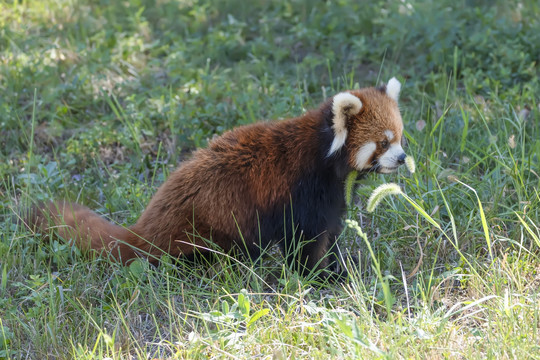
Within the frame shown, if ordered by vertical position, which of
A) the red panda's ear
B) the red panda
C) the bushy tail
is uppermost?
the red panda's ear

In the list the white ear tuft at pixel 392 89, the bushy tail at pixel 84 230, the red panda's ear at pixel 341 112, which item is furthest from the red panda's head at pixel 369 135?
the bushy tail at pixel 84 230

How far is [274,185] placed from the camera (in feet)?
11.1

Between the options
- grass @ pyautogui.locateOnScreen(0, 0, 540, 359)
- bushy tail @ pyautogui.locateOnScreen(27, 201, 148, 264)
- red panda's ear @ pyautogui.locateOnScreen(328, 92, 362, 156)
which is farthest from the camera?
bushy tail @ pyautogui.locateOnScreen(27, 201, 148, 264)

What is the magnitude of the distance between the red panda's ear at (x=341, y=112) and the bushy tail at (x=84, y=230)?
1.16m

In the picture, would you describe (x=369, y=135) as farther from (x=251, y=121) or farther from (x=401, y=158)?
(x=251, y=121)

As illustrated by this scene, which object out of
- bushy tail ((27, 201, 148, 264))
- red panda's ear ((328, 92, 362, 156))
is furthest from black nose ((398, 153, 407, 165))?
bushy tail ((27, 201, 148, 264))

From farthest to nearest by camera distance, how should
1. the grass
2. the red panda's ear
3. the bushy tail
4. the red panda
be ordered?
the bushy tail < the red panda < the red panda's ear < the grass

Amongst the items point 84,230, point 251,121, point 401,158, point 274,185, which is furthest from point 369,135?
point 84,230

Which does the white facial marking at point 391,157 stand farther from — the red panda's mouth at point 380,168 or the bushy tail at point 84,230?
the bushy tail at point 84,230

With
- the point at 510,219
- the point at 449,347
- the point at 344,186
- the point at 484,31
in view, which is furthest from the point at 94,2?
the point at 449,347

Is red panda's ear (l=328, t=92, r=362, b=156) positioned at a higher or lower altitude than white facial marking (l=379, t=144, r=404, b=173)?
higher

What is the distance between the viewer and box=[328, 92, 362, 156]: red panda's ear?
326 centimetres

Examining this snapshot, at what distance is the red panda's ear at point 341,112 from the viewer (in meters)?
3.26

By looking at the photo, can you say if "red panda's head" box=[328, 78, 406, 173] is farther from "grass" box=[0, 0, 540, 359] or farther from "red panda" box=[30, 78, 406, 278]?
"grass" box=[0, 0, 540, 359]
